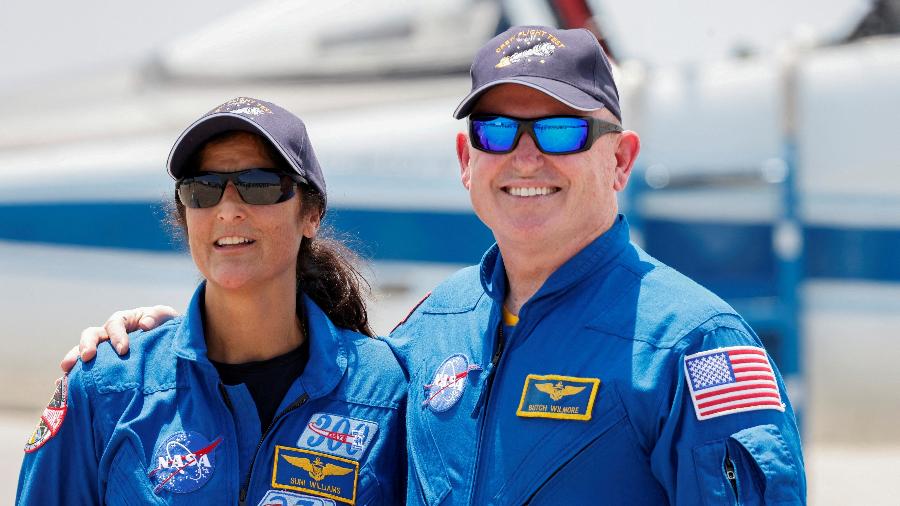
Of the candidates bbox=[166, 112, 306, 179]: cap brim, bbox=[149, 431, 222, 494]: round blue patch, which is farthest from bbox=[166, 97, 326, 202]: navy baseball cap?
bbox=[149, 431, 222, 494]: round blue patch

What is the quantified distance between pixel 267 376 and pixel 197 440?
219 millimetres

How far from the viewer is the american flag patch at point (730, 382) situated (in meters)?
1.79

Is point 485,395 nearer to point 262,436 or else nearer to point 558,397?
point 558,397

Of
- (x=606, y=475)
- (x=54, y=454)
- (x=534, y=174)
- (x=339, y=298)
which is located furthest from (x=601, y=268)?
(x=54, y=454)

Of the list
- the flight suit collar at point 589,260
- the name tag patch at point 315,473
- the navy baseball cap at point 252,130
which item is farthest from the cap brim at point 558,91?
the name tag patch at point 315,473

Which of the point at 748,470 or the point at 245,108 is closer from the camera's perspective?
the point at 748,470

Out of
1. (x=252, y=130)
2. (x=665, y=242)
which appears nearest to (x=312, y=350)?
(x=252, y=130)

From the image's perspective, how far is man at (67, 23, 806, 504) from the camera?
1.80 meters

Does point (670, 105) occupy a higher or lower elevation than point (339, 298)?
higher

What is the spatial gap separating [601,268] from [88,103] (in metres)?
4.16

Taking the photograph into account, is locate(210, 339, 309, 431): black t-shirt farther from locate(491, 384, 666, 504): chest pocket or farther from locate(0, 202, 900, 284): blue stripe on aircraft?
locate(0, 202, 900, 284): blue stripe on aircraft

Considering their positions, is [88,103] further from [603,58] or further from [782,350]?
[603,58]

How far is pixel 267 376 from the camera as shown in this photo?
229 centimetres

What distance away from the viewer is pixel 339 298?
2.58 metres
